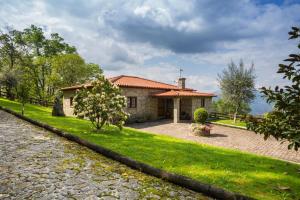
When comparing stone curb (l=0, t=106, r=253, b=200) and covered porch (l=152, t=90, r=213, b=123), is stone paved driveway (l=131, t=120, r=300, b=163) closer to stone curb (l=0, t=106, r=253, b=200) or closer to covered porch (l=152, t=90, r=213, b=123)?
covered porch (l=152, t=90, r=213, b=123)

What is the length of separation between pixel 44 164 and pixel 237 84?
25.7 metres

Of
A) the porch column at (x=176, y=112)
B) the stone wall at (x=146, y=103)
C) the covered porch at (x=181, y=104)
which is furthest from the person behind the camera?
the covered porch at (x=181, y=104)

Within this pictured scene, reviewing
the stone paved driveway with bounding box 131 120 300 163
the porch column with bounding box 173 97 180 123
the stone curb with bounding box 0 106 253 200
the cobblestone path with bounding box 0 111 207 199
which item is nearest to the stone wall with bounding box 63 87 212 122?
the porch column with bounding box 173 97 180 123

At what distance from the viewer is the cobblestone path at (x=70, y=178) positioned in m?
5.15

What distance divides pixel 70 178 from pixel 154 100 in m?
22.4

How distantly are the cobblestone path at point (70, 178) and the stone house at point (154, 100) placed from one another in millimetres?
15960

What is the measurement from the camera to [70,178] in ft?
19.8

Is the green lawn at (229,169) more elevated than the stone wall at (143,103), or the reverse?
the stone wall at (143,103)

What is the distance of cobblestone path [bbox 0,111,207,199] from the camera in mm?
5148

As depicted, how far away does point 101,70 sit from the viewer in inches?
1874

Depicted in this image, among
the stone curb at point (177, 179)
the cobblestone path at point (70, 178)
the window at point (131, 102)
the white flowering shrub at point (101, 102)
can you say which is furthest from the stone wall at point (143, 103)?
the cobblestone path at point (70, 178)

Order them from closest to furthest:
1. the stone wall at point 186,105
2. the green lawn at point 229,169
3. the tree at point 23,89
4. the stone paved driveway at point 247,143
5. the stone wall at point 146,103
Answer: the green lawn at point 229,169 → the stone paved driveway at point 247,143 → the tree at point 23,89 → the stone wall at point 146,103 → the stone wall at point 186,105

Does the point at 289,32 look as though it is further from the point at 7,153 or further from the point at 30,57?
the point at 30,57

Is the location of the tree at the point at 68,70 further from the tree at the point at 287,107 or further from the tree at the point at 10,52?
the tree at the point at 287,107
